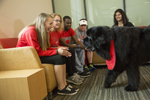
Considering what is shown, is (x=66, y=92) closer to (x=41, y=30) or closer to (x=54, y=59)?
(x=54, y=59)

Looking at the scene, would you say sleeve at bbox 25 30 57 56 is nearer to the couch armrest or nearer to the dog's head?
the couch armrest

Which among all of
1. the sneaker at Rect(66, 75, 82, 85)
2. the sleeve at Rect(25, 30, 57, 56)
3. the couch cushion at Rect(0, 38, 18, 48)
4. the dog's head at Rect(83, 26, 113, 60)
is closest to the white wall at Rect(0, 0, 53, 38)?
the couch cushion at Rect(0, 38, 18, 48)

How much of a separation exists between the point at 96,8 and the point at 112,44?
120 inches

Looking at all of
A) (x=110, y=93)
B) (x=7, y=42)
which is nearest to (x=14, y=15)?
(x=7, y=42)

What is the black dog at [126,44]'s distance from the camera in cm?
147

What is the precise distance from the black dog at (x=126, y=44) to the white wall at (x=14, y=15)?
1478 mm

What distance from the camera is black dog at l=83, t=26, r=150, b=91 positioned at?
1.47m

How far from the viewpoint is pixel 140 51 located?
1522 millimetres

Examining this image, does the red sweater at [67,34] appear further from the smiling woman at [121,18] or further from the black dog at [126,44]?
the black dog at [126,44]

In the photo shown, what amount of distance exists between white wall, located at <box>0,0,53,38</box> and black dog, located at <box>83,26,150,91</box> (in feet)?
4.85

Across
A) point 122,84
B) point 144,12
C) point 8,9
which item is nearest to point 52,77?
point 122,84

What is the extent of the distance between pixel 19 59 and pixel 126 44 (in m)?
1.20

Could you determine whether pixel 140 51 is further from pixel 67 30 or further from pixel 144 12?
pixel 144 12

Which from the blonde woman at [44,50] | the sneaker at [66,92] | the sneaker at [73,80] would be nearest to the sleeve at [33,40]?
the blonde woman at [44,50]
